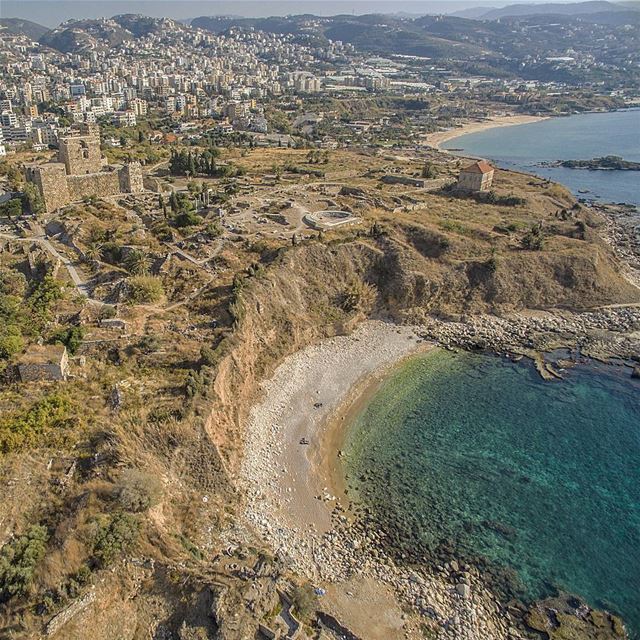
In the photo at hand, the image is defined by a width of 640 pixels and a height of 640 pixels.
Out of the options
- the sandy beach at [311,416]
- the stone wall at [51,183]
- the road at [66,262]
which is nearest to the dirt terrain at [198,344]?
the road at [66,262]

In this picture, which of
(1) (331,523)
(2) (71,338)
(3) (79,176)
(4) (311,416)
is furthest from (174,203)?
(1) (331,523)

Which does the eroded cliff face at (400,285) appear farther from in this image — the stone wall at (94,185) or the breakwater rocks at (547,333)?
the stone wall at (94,185)

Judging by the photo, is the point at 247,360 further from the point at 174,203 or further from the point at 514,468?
the point at 174,203

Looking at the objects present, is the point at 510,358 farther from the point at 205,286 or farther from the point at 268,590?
the point at 268,590

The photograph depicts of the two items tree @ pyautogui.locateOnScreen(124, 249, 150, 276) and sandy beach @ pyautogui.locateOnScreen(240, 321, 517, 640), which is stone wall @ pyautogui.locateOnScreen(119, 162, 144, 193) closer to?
tree @ pyautogui.locateOnScreen(124, 249, 150, 276)

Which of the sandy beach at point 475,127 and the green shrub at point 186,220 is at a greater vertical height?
the green shrub at point 186,220

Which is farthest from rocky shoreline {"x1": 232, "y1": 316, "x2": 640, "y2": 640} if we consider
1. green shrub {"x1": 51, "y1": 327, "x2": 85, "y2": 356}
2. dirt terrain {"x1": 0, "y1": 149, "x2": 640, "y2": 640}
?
green shrub {"x1": 51, "y1": 327, "x2": 85, "y2": 356}
